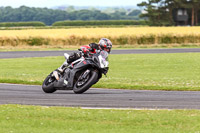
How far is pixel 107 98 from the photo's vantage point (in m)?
13.7

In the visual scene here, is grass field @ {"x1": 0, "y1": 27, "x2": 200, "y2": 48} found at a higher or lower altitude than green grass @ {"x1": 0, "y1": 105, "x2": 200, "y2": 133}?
lower

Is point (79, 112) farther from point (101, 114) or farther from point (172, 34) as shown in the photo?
point (172, 34)

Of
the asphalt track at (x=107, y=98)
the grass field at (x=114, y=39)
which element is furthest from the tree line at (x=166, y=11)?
the asphalt track at (x=107, y=98)

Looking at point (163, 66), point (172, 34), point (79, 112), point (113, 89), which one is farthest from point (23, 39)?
point (79, 112)

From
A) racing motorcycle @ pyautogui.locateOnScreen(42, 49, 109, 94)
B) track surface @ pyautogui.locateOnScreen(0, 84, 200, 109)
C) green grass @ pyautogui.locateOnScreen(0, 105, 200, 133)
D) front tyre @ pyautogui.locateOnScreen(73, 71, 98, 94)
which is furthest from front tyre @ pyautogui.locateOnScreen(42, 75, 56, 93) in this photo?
green grass @ pyautogui.locateOnScreen(0, 105, 200, 133)

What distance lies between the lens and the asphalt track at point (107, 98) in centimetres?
1245

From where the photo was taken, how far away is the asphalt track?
12453 millimetres

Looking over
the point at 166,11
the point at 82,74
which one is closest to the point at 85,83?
the point at 82,74

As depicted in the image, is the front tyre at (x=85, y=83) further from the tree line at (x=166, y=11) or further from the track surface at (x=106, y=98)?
the tree line at (x=166, y=11)

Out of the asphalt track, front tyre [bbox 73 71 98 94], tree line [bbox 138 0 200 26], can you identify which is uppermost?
front tyre [bbox 73 71 98 94]

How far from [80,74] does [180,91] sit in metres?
3.31

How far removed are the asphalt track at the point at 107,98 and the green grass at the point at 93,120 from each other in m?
1.09

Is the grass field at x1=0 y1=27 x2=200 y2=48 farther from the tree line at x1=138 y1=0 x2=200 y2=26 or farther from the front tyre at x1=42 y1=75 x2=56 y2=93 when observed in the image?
the tree line at x1=138 y1=0 x2=200 y2=26

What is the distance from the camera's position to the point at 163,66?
90.0 feet
